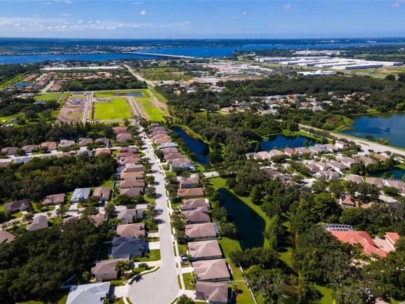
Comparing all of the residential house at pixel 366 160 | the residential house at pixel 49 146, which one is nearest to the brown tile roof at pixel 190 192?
the residential house at pixel 366 160

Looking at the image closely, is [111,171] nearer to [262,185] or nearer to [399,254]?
[262,185]

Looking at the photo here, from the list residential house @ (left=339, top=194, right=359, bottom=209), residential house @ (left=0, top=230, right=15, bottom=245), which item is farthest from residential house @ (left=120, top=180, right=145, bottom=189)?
residential house @ (left=339, top=194, right=359, bottom=209)

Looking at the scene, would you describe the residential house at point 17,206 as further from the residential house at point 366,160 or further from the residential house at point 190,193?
the residential house at point 366,160

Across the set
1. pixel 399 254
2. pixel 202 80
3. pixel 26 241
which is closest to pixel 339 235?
pixel 399 254

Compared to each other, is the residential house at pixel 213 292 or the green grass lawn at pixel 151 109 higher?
the green grass lawn at pixel 151 109

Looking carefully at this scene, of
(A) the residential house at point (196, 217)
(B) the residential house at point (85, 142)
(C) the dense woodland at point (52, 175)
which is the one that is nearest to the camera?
(A) the residential house at point (196, 217)

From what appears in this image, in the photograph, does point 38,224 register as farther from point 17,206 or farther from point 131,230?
point 131,230

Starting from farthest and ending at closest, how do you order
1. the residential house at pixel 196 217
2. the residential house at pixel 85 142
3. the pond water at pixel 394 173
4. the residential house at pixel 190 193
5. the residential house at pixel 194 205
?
1. the residential house at pixel 85 142
2. the pond water at pixel 394 173
3. the residential house at pixel 190 193
4. the residential house at pixel 194 205
5. the residential house at pixel 196 217
